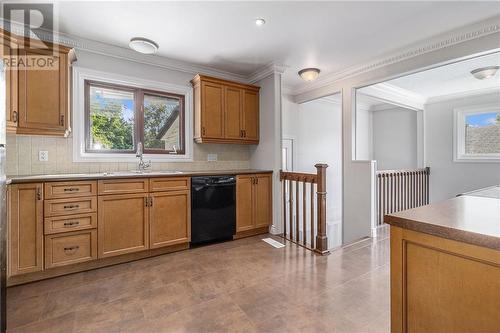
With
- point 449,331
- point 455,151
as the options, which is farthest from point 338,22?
point 455,151

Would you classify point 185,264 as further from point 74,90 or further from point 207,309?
point 74,90

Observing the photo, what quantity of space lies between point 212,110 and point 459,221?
3139 millimetres

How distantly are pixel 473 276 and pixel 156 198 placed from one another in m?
2.73

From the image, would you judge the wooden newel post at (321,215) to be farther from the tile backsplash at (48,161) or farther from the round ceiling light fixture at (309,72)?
the tile backsplash at (48,161)

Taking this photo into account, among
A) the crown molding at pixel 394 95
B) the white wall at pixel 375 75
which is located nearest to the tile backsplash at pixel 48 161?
the white wall at pixel 375 75

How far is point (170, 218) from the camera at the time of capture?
289 centimetres

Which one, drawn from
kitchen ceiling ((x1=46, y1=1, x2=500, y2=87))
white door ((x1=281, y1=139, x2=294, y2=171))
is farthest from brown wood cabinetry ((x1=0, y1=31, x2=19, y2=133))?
white door ((x1=281, y1=139, x2=294, y2=171))

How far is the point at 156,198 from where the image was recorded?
2799mm

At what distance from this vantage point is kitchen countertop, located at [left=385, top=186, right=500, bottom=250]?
2.46ft

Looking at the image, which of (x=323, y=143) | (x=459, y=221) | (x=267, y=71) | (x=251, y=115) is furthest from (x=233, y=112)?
(x=459, y=221)

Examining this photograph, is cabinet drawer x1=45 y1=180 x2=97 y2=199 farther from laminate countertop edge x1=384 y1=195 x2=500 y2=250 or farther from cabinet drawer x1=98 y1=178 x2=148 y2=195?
laminate countertop edge x1=384 y1=195 x2=500 y2=250

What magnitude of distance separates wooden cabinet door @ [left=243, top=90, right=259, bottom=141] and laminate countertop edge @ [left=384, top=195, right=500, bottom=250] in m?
2.96

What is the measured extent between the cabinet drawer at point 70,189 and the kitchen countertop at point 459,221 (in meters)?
2.64

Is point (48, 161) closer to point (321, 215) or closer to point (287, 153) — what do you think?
point (321, 215)
